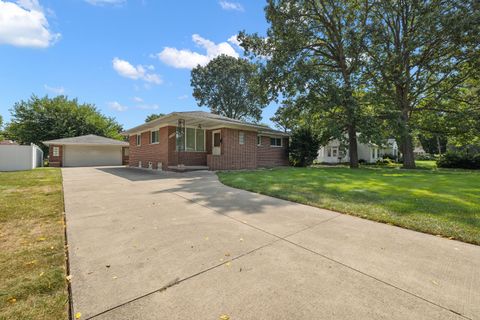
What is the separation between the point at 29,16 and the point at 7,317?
38.6ft

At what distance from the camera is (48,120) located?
89.0ft

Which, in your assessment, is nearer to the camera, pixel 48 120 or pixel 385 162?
pixel 385 162

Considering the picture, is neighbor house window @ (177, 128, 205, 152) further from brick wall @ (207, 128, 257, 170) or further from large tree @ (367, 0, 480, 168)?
large tree @ (367, 0, 480, 168)

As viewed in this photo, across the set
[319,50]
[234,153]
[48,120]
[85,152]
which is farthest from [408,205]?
[48,120]

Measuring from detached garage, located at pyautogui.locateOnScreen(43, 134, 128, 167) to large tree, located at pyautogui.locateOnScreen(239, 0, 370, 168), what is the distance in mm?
18373

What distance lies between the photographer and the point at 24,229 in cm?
344

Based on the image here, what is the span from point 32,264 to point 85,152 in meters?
25.1

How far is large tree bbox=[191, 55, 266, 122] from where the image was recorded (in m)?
32.2

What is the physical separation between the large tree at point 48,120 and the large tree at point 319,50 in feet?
63.8

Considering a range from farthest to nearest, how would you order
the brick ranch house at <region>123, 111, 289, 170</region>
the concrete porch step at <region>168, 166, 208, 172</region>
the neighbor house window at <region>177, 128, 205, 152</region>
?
the neighbor house window at <region>177, 128, 205, 152</region> < the brick ranch house at <region>123, 111, 289, 170</region> < the concrete porch step at <region>168, 166, 208, 172</region>

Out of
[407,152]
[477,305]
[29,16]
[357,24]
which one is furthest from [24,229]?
[407,152]

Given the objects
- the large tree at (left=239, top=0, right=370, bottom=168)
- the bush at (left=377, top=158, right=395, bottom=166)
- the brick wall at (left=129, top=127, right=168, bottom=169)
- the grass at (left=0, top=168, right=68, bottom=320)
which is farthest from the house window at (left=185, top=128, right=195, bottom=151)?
the bush at (left=377, top=158, right=395, bottom=166)

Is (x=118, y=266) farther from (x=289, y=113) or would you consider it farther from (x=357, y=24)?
(x=357, y=24)

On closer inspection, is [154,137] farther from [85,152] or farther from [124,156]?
[85,152]
